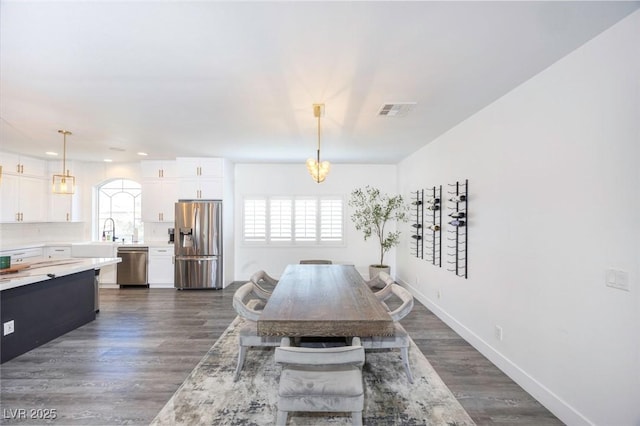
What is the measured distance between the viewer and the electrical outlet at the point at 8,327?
287cm

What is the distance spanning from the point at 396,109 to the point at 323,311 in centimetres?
215

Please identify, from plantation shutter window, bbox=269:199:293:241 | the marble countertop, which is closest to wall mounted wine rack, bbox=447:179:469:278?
plantation shutter window, bbox=269:199:293:241

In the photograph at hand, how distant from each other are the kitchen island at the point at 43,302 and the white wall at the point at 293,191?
2.80 meters

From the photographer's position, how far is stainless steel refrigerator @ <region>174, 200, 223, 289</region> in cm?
557

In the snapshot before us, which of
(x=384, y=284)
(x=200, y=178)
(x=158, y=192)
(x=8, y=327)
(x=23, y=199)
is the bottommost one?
(x=8, y=327)

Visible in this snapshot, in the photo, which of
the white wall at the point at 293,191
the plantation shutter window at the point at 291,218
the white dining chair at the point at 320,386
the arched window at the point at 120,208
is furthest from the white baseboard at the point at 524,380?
the arched window at the point at 120,208

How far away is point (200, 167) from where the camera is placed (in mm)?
5684

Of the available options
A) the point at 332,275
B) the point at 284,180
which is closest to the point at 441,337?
the point at 332,275

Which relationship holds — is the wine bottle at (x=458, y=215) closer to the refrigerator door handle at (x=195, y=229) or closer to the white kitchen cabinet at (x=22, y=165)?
the refrigerator door handle at (x=195, y=229)

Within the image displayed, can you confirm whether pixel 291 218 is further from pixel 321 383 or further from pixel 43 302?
pixel 321 383

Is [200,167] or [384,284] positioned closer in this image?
[384,284]

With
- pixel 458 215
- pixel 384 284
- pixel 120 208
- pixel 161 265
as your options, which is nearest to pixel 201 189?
pixel 161 265

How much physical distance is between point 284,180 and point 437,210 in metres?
3.34

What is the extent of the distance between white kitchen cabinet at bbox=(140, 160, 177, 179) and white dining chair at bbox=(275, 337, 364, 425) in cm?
534
